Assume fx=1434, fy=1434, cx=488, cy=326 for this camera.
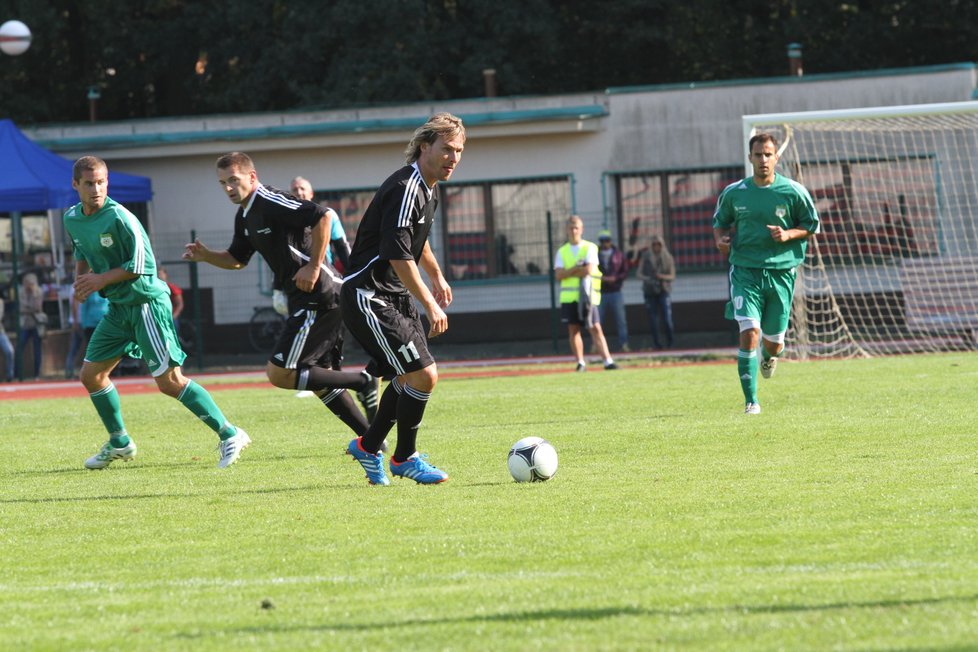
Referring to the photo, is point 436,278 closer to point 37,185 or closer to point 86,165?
point 86,165

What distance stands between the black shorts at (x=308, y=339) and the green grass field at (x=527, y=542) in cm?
72

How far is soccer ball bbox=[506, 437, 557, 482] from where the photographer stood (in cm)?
829

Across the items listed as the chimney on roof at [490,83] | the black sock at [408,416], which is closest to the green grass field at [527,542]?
the black sock at [408,416]

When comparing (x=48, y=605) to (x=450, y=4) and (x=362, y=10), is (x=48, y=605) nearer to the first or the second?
(x=362, y=10)

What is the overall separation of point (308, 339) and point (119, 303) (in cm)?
137

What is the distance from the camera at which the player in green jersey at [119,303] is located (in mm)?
9609

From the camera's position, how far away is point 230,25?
36500 mm

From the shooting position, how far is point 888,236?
80.7ft

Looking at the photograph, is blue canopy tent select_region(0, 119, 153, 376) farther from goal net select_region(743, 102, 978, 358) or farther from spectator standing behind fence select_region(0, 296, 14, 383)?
goal net select_region(743, 102, 978, 358)

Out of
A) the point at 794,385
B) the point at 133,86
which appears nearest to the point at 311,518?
the point at 794,385

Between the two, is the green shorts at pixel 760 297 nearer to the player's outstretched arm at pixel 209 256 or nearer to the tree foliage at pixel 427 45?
the player's outstretched arm at pixel 209 256

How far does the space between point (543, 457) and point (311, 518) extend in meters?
1.61

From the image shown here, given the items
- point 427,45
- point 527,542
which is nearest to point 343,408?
point 527,542

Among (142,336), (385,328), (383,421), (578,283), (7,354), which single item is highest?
(385,328)
